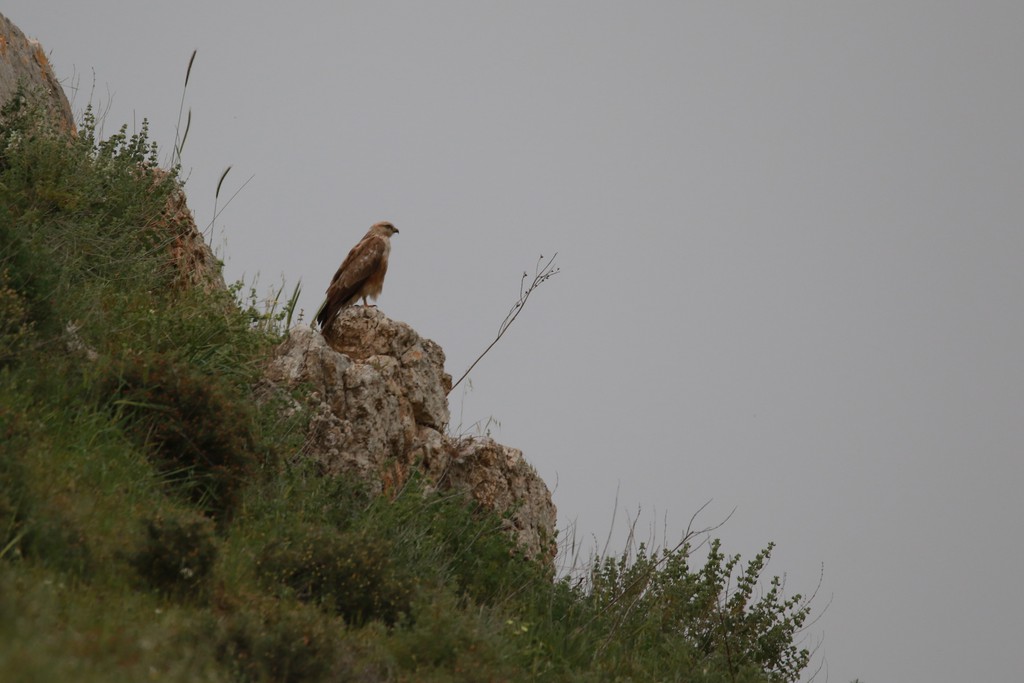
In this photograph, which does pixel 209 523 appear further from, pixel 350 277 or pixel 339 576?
pixel 350 277

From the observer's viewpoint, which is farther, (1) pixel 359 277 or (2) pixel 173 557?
(1) pixel 359 277

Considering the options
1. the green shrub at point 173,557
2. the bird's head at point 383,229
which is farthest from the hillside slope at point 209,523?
the bird's head at point 383,229

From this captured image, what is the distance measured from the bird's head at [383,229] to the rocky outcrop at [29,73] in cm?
320

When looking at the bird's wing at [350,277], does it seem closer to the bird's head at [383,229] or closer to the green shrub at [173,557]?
the bird's head at [383,229]

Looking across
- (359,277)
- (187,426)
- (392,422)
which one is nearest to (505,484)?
(392,422)

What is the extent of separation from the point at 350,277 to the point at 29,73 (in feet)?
12.8

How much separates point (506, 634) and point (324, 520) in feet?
4.74

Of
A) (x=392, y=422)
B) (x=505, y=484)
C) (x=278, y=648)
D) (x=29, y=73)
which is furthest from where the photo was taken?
(x=29, y=73)

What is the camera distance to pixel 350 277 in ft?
32.9

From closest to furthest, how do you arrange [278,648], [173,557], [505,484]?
[278,648] → [173,557] → [505,484]

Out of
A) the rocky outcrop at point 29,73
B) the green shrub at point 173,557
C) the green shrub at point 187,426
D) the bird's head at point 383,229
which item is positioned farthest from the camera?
the bird's head at point 383,229

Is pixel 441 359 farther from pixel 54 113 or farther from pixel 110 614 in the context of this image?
pixel 110 614

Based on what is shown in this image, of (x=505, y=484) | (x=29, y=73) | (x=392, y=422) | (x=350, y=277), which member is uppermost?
(x=29, y=73)

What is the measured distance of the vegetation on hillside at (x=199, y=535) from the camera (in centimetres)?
462
